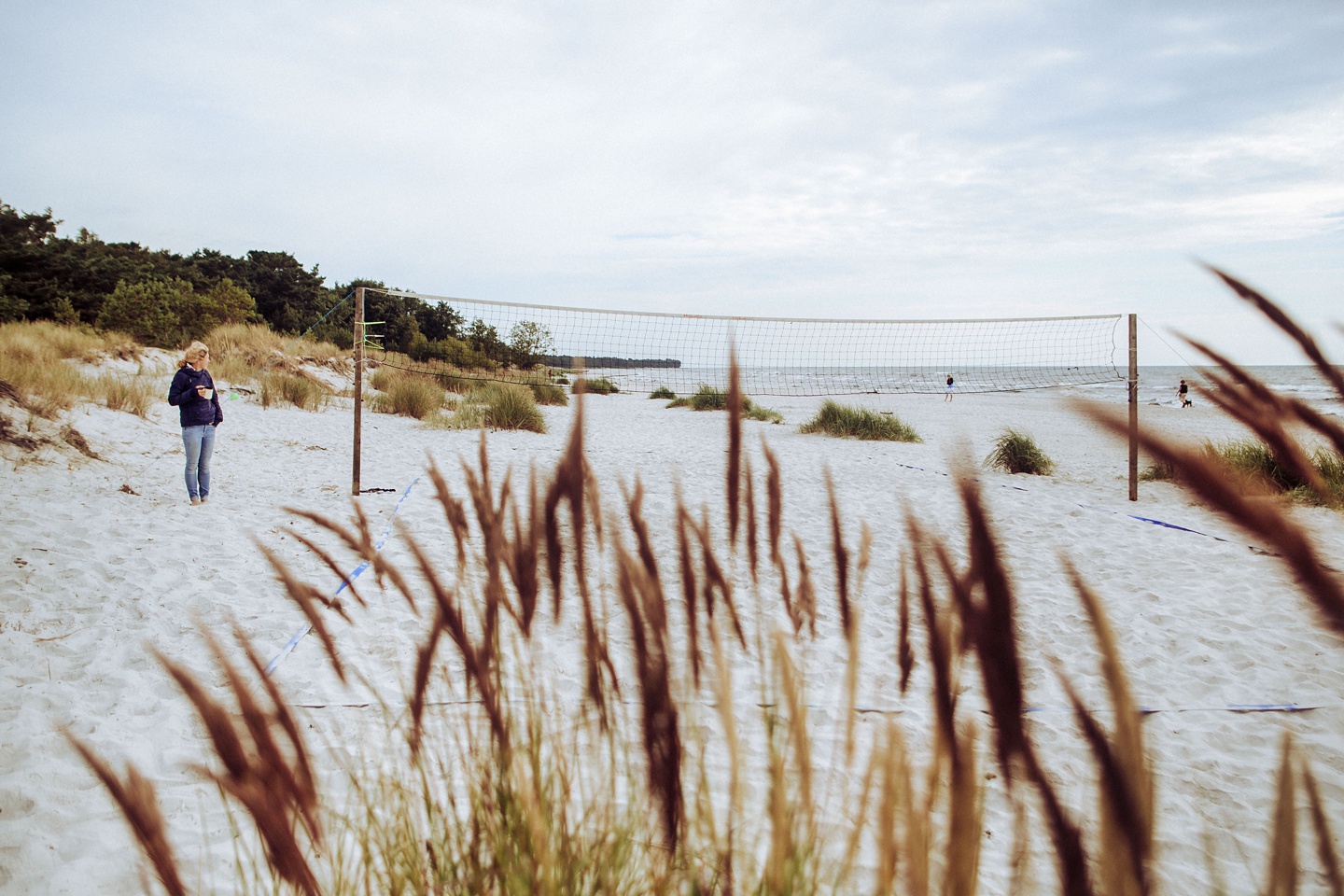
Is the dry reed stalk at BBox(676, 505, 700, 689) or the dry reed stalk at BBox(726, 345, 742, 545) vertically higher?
the dry reed stalk at BBox(726, 345, 742, 545)

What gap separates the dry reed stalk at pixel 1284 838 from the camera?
1.19 ft

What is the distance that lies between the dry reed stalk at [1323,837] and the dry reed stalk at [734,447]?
559 millimetres

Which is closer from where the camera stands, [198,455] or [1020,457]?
[198,455]

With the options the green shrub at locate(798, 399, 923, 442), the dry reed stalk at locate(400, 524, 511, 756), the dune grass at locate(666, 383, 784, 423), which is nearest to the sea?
the dune grass at locate(666, 383, 784, 423)

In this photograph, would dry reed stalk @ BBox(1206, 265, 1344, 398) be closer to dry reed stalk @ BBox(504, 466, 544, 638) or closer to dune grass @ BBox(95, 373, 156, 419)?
dry reed stalk @ BBox(504, 466, 544, 638)

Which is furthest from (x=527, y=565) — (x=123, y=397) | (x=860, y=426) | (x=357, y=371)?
(x=860, y=426)

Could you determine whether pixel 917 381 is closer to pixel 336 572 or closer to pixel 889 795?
pixel 336 572

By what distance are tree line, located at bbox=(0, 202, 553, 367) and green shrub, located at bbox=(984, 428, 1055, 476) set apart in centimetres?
906

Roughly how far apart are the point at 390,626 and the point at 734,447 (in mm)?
2799

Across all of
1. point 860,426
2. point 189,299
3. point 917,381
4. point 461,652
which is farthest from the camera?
point 917,381

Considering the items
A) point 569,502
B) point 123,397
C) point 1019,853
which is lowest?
point 1019,853

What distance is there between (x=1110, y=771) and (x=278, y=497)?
6689mm

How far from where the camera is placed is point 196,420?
574cm

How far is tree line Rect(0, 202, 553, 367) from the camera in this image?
16.5 metres
